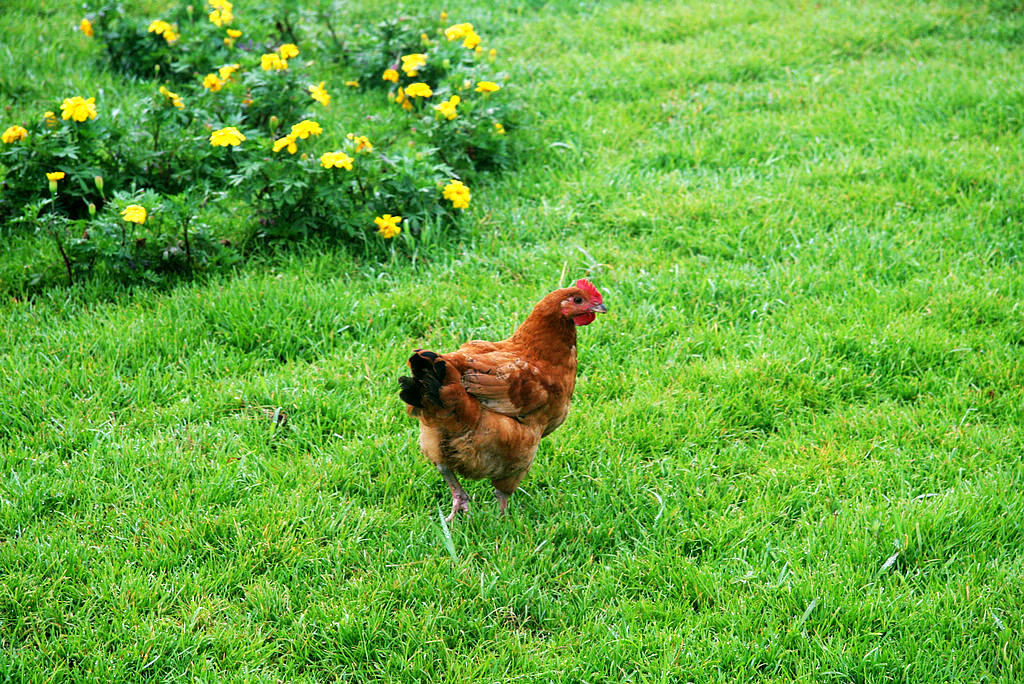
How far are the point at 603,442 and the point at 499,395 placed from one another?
861mm

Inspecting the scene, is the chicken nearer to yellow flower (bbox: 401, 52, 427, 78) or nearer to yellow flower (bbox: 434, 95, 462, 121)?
yellow flower (bbox: 434, 95, 462, 121)

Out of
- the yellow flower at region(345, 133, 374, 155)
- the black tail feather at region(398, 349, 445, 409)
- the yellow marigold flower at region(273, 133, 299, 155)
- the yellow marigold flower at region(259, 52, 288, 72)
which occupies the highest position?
the yellow marigold flower at region(259, 52, 288, 72)

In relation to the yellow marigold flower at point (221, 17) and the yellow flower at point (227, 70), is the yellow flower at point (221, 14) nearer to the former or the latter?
the yellow marigold flower at point (221, 17)

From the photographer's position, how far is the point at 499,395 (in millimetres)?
3529

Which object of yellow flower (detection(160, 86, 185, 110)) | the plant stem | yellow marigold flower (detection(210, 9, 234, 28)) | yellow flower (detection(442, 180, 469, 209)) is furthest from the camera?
yellow marigold flower (detection(210, 9, 234, 28))

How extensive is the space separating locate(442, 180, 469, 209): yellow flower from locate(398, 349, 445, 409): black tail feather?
8.16 ft

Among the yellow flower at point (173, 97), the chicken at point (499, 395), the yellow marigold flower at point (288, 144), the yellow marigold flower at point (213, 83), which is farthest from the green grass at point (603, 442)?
the yellow marigold flower at point (213, 83)

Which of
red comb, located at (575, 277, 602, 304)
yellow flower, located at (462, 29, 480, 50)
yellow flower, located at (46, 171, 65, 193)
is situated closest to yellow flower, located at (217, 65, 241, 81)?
yellow flower, located at (46, 171, 65, 193)

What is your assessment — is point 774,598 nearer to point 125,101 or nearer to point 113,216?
point 113,216

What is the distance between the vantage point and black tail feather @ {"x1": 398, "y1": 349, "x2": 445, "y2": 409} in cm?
317

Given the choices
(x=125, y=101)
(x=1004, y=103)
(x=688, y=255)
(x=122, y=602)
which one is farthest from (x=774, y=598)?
(x=125, y=101)

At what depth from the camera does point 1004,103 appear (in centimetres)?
711

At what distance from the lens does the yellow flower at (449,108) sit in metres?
5.94

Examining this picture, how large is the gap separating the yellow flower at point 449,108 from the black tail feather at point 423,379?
123 inches
